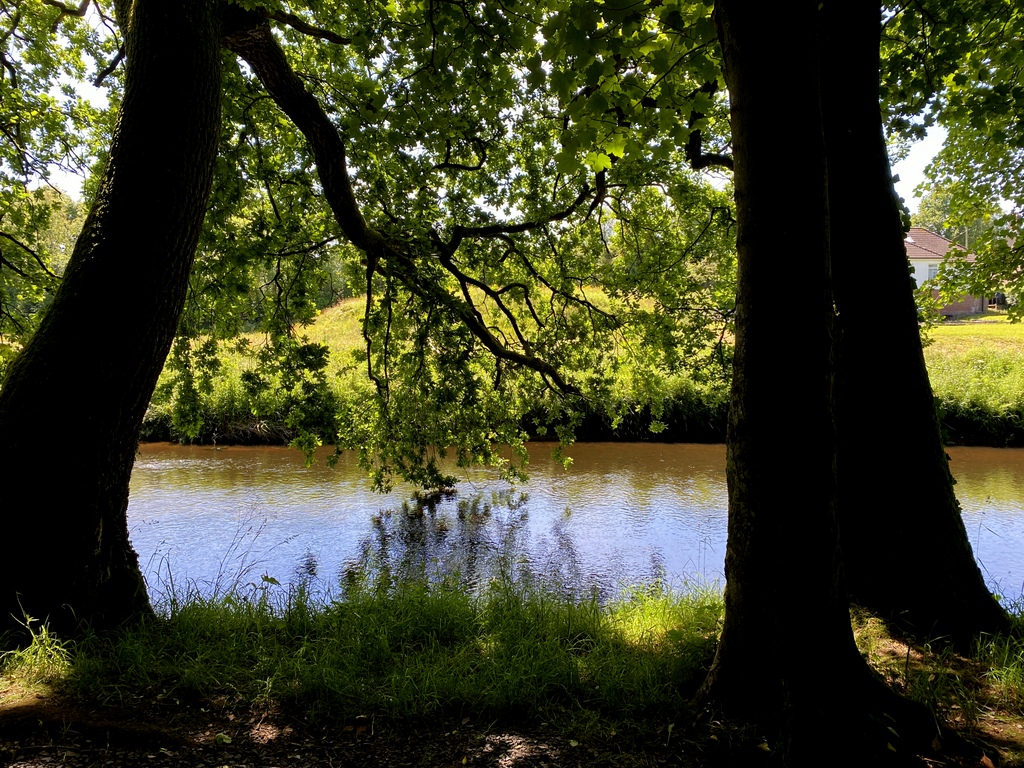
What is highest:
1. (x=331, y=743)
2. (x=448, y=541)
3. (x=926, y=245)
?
(x=926, y=245)

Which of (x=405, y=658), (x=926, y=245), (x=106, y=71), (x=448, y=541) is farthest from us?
(x=926, y=245)

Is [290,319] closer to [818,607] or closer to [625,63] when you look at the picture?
[625,63]

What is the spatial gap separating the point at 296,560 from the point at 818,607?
20.0ft

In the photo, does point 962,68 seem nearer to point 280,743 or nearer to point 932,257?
point 280,743

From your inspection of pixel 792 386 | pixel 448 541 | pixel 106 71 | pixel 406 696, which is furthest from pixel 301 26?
pixel 448 541

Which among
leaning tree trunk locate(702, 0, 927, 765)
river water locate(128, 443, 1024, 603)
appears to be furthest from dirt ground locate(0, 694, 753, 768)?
river water locate(128, 443, 1024, 603)

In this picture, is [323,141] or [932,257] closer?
[323,141]

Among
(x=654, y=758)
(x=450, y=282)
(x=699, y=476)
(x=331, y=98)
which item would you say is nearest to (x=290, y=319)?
(x=450, y=282)

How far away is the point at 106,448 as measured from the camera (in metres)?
2.98

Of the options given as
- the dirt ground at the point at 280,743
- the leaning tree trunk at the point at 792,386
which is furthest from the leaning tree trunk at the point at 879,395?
the dirt ground at the point at 280,743

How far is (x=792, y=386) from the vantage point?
1954 mm

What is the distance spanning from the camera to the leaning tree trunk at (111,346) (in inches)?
111

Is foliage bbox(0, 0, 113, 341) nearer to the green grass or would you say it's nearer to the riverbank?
the riverbank

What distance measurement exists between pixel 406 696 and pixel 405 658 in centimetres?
45
